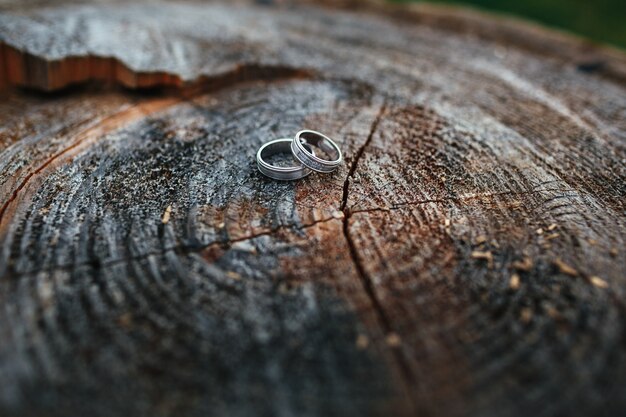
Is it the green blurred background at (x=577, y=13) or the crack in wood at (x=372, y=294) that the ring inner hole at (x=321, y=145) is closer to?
the crack in wood at (x=372, y=294)

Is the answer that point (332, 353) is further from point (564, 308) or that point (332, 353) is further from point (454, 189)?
point (454, 189)

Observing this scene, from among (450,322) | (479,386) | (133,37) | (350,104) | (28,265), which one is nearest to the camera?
(479,386)

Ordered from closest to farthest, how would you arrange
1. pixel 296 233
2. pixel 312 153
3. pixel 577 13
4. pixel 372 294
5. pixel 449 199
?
1. pixel 372 294
2. pixel 296 233
3. pixel 449 199
4. pixel 312 153
5. pixel 577 13

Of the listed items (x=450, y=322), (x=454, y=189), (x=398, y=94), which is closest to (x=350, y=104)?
(x=398, y=94)

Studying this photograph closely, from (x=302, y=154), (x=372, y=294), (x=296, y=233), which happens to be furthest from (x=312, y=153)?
(x=372, y=294)

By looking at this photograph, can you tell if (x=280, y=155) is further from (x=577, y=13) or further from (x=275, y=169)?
(x=577, y=13)

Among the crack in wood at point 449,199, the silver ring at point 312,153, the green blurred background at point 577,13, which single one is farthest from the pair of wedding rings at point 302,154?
the green blurred background at point 577,13

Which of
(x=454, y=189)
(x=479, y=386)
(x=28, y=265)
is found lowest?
(x=28, y=265)
